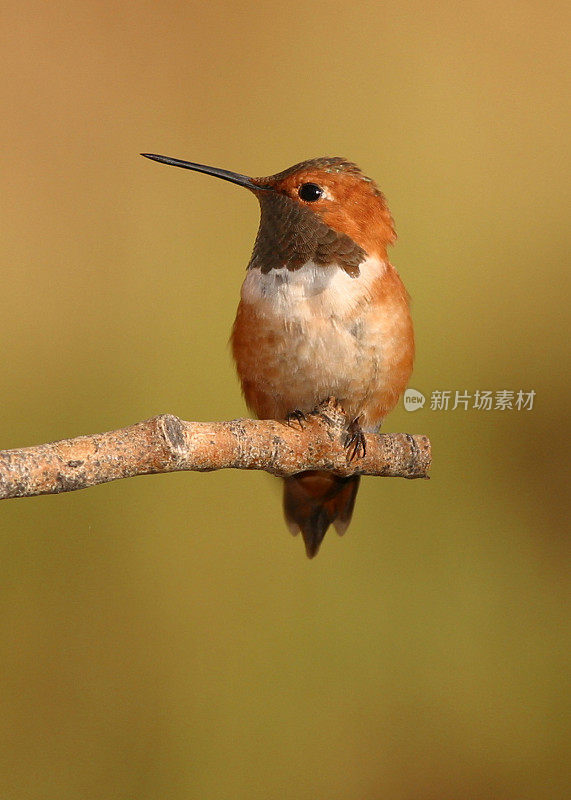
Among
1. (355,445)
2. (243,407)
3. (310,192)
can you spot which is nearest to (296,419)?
(355,445)

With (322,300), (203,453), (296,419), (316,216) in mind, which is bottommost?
(203,453)

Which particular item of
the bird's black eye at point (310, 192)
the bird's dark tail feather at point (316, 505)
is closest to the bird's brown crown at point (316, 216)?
the bird's black eye at point (310, 192)

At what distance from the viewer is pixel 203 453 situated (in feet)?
3.98

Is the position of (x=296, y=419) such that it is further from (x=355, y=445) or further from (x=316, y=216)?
(x=316, y=216)

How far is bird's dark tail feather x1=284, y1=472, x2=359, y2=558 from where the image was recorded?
1.70m

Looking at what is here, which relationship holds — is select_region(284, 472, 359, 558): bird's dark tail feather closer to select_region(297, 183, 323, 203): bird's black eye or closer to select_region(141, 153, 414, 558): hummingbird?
select_region(141, 153, 414, 558): hummingbird

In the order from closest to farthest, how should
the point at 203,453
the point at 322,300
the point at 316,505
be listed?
the point at 203,453 → the point at 322,300 → the point at 316,505

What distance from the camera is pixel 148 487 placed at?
5.93ft

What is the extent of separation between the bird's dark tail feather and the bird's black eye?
556 millimetres

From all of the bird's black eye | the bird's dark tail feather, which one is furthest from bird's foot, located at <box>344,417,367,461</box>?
the bird's black eye

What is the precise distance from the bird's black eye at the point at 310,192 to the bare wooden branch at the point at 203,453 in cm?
36

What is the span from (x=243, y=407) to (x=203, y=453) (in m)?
0.55

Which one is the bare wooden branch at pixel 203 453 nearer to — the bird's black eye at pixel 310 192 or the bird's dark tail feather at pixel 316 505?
the bird's dark tail feather at pixel 316 505

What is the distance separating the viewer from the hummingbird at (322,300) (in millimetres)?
1447
